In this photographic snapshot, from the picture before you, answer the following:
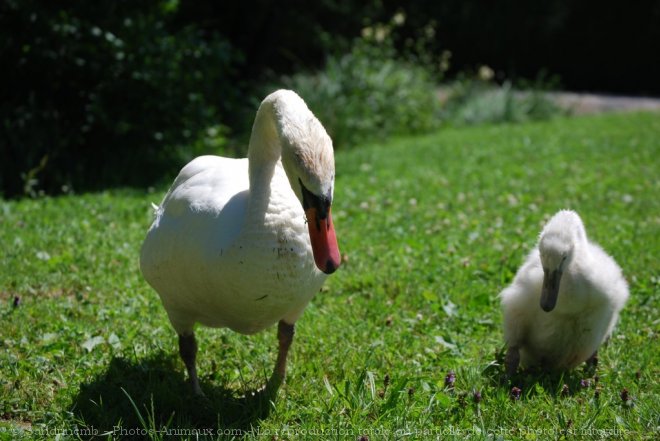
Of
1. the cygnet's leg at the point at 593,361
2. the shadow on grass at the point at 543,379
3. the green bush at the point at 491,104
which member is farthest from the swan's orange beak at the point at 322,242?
the green bush at the point at 491,104

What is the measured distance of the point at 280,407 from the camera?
3.20 m

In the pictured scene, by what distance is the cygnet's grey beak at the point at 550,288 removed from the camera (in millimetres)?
3426

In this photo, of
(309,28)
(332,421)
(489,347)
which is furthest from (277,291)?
(309,28)

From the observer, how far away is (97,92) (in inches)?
312

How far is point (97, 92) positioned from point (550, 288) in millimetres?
6060

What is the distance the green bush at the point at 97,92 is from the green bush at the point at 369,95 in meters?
2.61

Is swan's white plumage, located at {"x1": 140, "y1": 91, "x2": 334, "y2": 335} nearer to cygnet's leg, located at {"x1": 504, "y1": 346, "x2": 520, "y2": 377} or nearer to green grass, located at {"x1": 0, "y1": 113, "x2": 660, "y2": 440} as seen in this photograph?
green grass, located at {"x1": 0, "y1": 113, "x2": 660, "y2": 440}

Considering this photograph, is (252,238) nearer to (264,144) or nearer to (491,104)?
(264,144)

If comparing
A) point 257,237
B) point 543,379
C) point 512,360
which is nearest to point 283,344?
point 257,237

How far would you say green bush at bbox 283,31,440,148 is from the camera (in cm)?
1078

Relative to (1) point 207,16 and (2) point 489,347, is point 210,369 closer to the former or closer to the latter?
(2) point 489,347

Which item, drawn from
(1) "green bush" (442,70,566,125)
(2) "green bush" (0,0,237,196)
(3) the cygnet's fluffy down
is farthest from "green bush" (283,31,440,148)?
(3) the cygnet's fluffy down

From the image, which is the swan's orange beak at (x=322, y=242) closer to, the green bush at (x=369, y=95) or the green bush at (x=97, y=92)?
the green bush at (x=97, y=92)

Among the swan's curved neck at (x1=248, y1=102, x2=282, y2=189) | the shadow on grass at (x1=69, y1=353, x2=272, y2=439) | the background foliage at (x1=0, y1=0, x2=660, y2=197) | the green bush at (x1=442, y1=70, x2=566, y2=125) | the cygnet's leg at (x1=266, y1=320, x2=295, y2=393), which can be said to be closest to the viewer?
the shadow on grass at (x1=69, y1=353, x2=272, y2=439)
